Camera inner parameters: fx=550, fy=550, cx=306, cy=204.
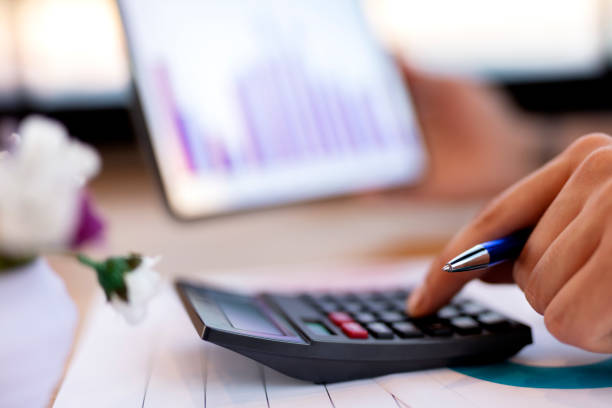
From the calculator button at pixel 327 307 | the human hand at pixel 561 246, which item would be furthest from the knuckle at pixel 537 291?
the calculator button at pixel 327 307

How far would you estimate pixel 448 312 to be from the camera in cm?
32

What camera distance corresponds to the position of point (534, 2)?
1.44 metres

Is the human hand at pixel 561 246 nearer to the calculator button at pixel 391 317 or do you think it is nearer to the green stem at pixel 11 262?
the calculator button at pixel 391 317

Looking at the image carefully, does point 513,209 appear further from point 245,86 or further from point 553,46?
point 553,46

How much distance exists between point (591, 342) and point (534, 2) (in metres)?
1.41

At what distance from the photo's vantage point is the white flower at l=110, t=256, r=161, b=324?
0.22 m

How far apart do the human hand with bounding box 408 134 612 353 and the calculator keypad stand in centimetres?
1

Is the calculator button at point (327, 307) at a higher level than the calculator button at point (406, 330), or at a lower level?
higher

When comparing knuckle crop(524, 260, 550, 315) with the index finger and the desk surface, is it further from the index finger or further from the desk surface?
the desk surface

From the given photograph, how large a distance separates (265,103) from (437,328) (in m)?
0.26

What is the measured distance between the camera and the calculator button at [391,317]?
0.30 metres

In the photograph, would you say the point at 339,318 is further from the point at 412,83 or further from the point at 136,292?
the point at 412,83

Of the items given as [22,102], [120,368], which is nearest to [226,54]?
[120,368]

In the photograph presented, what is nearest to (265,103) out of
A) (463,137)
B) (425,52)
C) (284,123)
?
(284,123)
